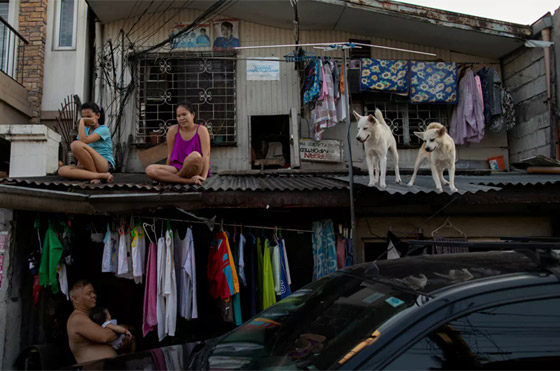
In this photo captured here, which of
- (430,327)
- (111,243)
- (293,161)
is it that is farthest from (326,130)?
(430,327)

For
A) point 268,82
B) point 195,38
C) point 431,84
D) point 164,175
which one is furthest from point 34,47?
point 431,84

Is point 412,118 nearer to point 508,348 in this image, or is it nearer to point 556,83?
point 556,83

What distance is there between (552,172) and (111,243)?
7.66m

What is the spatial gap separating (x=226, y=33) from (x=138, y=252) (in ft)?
18.2

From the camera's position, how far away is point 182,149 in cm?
560

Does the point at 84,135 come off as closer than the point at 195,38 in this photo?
Yes

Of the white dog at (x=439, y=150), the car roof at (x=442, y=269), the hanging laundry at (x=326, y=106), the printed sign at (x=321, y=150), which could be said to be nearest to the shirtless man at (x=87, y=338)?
the car roof at (x=442, y=269)

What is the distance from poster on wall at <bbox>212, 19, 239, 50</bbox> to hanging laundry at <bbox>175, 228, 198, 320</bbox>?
5019 millimetres

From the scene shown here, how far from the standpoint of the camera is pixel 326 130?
26.7 feet

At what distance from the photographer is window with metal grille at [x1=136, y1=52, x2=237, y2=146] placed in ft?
26.4

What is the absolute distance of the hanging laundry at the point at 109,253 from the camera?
15.0 feet

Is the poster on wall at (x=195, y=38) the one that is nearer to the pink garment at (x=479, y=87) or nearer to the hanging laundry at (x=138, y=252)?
the hanging laundry at (x=138, y=252)

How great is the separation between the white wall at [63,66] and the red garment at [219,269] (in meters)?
5.35

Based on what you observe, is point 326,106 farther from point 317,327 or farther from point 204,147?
point 317,327
